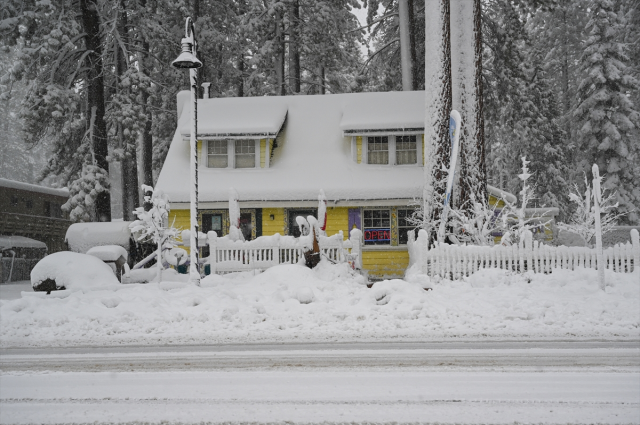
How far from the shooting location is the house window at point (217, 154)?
20906 mm

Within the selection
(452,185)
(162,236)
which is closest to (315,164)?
(452,185)

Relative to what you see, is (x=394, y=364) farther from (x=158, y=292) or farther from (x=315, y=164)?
(x=315, y=164)

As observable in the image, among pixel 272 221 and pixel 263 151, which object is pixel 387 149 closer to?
pixel 263 151

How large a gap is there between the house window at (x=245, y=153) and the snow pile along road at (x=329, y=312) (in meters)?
9.60

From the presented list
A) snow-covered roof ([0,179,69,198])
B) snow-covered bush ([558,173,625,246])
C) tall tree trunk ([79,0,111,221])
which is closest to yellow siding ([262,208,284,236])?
tall tree trunk ([79,0,111,221])

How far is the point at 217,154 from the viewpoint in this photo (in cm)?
2098

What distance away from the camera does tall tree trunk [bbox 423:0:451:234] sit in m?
15.8

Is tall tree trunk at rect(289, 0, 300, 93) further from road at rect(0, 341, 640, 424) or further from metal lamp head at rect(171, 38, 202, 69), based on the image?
road at rect(0, 341, 640, 424)

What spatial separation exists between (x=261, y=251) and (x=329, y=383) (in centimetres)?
994

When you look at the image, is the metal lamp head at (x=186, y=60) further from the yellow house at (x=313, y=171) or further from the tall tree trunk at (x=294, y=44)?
the tall tree trunk at (x=294, y=44)

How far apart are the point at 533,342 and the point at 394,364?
2710 millimetres

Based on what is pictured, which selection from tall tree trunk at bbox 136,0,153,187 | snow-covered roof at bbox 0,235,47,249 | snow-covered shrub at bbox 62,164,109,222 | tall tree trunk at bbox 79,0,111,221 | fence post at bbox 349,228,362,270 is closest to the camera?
fence post at bbox 349,228,362,270

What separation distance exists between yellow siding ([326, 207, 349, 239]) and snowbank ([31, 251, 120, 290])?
9.00m

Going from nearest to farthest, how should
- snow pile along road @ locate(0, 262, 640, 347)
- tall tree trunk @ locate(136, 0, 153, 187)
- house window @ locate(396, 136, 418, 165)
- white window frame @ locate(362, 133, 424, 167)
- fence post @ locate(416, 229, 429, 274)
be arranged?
1. snow pile along road @ locate(0, 262, 640, 347)
2. fence post @ locate(416, 229, 429, 274)
3. white window frame @ locate(362, 133, 424, 167)
4. house window @ locate(396, 136, 418, 165)
5. tall tree trunk @ locate(136, 0, 153, 187)
